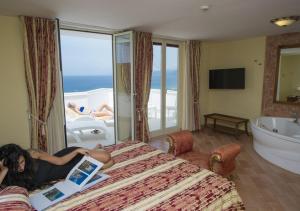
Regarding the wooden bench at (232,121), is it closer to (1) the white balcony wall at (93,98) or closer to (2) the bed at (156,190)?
(2) the bed at (156,190)

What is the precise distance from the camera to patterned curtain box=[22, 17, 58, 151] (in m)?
3.12

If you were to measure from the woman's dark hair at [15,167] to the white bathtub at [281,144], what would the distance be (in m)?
3.56

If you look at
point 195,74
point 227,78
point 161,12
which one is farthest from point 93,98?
point 161,12

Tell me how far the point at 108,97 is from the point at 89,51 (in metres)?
4.46

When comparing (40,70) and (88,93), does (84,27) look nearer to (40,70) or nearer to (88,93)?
(40,70)

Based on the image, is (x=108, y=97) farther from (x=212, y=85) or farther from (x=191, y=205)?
(x=191, y=205)

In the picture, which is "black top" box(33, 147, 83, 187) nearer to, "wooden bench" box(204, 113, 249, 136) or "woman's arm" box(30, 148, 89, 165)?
"woman's arm" box(30, 148, 89, 165)

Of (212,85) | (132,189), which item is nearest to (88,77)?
(212,85)

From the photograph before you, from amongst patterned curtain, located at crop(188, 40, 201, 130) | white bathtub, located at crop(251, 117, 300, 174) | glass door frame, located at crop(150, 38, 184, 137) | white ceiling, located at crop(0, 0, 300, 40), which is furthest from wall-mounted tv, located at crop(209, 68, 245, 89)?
white ceiling, located at crop(0, 0, 300, 40)

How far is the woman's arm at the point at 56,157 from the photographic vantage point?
1928mm

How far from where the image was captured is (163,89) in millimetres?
5145

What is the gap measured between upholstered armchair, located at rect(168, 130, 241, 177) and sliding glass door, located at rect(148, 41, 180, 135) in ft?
6.87

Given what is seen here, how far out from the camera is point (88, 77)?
41.6 ft

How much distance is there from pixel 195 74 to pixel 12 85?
4.03 metres
